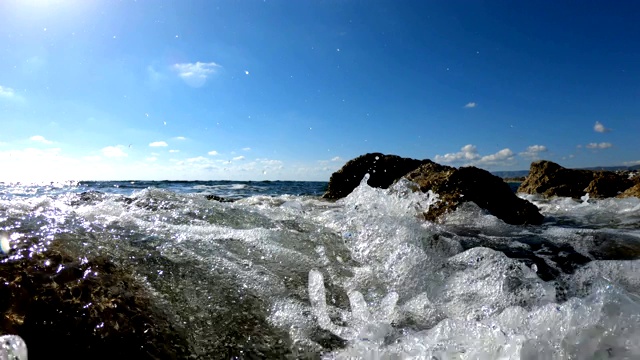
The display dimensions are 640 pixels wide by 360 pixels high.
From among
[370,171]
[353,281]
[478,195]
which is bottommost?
[353,281]

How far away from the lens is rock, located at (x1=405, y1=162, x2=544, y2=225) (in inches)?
265

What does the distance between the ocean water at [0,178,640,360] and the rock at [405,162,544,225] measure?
1.80m

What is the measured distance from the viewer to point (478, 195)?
22.4 feet

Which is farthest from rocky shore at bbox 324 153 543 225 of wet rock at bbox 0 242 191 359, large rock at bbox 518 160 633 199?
large rock at bbox 518 160 633 199

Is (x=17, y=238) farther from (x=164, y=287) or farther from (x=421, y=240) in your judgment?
(x=421, y=240)

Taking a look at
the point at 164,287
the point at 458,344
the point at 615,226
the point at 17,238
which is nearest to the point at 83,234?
the point at 17,238

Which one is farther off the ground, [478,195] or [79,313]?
[478,195]

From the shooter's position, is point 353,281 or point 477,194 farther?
point 477,194

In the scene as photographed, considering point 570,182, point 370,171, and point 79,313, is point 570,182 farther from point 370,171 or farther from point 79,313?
point 79,313

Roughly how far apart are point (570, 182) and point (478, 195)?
31.3 ft

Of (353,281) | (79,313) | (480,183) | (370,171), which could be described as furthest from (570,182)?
(79,313)

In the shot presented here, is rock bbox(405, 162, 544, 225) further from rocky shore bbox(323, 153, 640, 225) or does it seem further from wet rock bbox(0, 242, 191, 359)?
wet rock bbox(0, 242, 191, 359)

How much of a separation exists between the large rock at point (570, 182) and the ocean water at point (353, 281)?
973 cm

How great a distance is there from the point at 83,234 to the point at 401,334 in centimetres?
266
